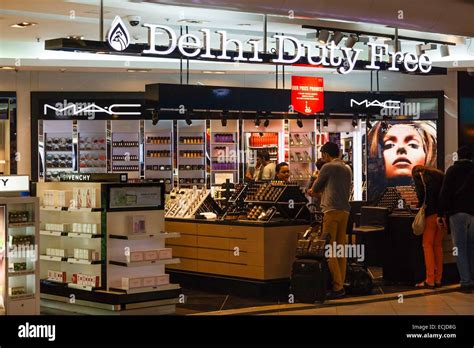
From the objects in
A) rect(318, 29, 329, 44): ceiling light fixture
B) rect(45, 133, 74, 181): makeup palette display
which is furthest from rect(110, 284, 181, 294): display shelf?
rect(45, 133, 74, 181): makeup palette display

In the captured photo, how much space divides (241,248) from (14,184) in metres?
3.37

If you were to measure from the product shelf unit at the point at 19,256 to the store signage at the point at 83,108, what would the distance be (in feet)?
27.9

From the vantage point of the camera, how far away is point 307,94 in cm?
1526

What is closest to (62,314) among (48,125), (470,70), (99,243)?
(99,243)

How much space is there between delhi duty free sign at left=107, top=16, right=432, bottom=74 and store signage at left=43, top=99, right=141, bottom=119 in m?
4.13

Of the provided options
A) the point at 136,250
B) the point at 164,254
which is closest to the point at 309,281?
the point at 164,254

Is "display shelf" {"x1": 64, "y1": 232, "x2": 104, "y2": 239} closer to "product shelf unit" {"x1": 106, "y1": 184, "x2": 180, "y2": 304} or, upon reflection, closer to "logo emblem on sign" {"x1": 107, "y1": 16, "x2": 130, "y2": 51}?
"product shelf unit" {"x1": 106, "y1": 184, "x2": 180, "y2": 304}

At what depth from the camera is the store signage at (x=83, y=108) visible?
56.6 ft

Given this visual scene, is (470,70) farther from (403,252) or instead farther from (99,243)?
(99,243)

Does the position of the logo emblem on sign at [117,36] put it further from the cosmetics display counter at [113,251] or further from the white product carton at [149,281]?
the white product carton at [149,281]

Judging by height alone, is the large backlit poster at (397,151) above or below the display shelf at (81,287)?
above

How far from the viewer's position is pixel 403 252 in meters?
12.1

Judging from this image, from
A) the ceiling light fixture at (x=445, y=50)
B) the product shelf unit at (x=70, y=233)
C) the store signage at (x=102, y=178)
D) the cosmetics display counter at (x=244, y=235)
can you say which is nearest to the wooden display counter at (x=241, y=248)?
the cosmetics display counter at (x=244, y=235)
